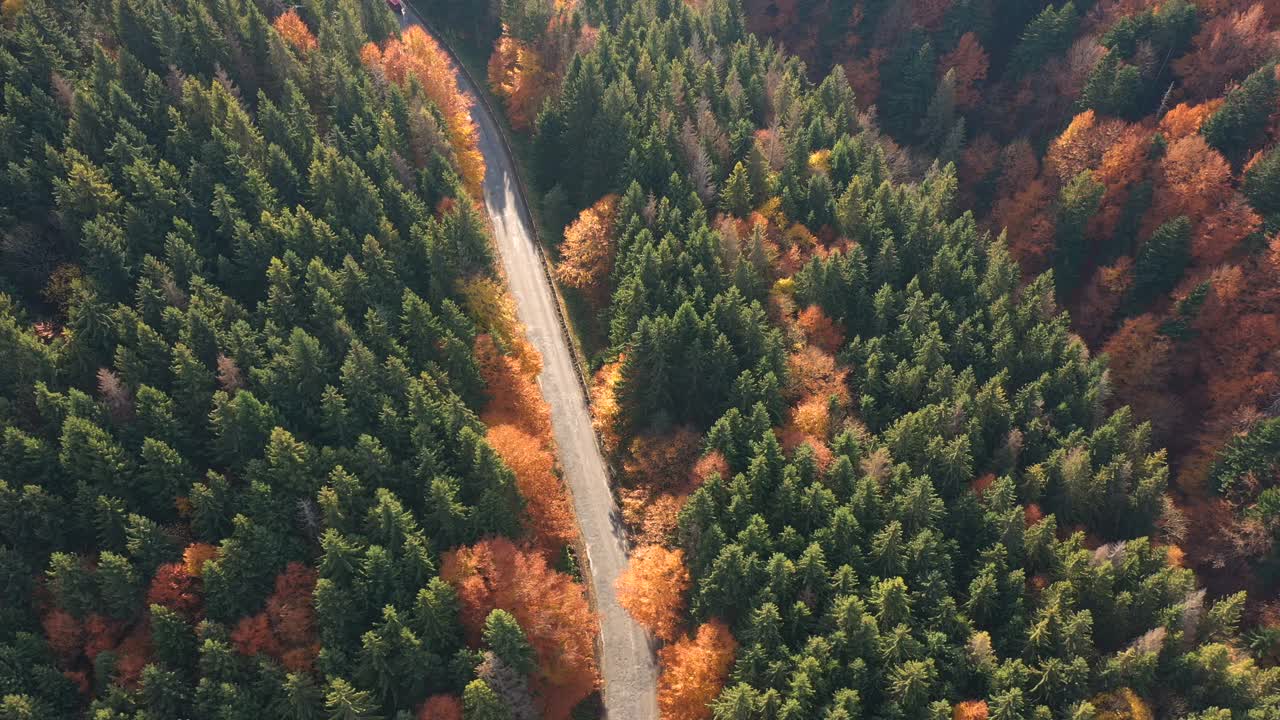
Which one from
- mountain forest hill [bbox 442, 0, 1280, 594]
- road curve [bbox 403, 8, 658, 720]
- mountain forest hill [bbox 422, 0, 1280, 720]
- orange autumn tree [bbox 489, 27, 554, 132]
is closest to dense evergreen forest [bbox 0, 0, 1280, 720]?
mountain forest hill [bbox 422, 0, 1280, 720]

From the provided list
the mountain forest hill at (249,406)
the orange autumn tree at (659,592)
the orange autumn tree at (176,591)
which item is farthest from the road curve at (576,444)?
the orange autumn tree at (176,591)

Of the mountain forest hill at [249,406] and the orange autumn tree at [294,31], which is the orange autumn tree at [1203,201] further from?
the orange autumn tree at [294,31]

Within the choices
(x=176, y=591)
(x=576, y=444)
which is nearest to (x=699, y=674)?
(x=576, y=444)

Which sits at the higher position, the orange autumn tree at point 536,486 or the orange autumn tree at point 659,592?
the orange autumn tree at point 536,486

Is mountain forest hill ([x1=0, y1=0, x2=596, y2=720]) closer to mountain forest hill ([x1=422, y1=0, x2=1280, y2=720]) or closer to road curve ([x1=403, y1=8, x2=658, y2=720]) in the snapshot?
road curve ([x1=403, y1=8, x2=658, y2=720])

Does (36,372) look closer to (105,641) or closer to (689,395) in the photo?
(105,641)

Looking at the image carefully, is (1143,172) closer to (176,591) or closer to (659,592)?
(659,592)
